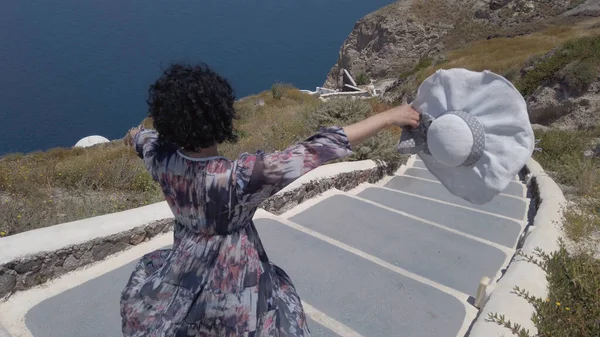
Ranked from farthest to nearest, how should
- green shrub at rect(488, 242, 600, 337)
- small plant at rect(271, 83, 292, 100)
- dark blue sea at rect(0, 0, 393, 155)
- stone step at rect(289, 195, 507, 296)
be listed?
dark blue sea at rect(0, 0, 393, 155)
small plant at rect(271, 83, 292, 100)
stone step at rect(289, 195, 507, 296)
green shrub at rect(488, 242, 600, 337)

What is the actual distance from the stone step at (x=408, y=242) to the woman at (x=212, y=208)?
→ 185cm

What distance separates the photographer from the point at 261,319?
1.49m

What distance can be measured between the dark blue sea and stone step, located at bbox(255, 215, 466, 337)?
162 ft

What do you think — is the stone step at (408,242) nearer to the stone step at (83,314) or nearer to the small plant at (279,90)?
the stone step at (83,314)

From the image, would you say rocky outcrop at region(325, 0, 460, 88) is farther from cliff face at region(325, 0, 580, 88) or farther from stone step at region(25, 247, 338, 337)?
stone step at region(25, 247, 338, 337)

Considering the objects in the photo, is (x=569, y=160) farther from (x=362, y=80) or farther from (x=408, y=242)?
(x=362, y=80)

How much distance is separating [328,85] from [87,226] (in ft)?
144

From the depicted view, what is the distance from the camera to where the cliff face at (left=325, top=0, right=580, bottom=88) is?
127ft

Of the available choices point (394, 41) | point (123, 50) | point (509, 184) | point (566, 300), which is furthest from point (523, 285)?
point (123, 50)

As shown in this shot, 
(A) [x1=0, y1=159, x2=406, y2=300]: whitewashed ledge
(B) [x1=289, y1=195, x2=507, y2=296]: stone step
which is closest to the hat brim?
(B) [x1=289, y1=195, x2=507, y2=296]: stone step

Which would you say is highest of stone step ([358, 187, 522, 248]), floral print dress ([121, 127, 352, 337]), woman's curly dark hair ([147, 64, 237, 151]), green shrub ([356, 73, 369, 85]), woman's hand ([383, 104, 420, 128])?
woman's curly dark hair ([147, 64, 237, 151])

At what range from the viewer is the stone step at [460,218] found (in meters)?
4.06

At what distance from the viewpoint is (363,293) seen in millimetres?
2754

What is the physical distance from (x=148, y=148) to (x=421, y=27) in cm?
4501
